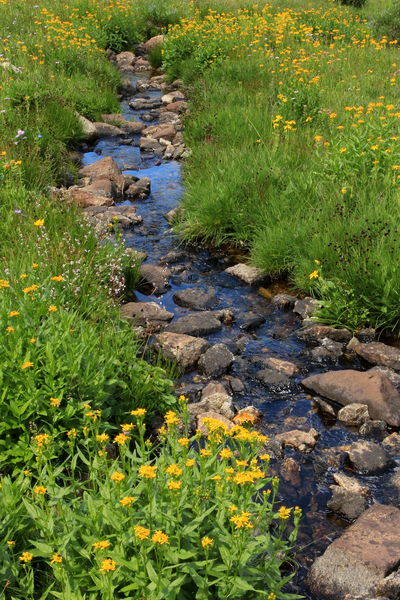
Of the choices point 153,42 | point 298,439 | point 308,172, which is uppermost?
point 308,172

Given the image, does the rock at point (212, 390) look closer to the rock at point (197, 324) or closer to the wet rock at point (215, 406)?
the wet rock at point (215, 406)

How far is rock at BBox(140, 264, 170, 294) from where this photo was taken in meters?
7.61

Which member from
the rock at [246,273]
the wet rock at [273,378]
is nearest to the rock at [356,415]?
the wet rock at [273,378]

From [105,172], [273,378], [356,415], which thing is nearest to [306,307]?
[273,378]

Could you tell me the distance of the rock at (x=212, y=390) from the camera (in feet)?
18.3

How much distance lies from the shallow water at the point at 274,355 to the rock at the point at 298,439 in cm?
5

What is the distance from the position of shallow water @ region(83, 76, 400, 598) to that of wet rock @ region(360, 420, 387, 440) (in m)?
0.07

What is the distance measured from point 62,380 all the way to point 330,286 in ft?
11.7

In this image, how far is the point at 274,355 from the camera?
6391 mm

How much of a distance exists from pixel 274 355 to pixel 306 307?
888 mm

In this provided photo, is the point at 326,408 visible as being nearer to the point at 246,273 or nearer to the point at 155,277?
the point at 246,273

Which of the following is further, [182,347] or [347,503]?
[182,347]

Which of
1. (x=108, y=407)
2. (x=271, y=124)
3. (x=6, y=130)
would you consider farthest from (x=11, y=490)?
(x=271, y=124)

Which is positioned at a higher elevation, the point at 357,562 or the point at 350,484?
the point at 357,562
